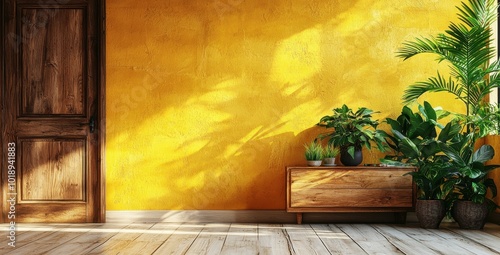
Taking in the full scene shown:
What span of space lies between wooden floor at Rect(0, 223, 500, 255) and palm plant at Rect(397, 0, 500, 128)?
1.22 meters

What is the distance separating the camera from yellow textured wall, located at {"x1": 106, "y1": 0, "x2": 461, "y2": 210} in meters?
5.44

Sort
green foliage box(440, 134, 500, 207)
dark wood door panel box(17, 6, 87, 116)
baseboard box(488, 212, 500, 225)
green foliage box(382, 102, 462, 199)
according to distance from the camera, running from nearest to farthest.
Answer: green foliage box(440, 134, 500, 207) → green foliage box(382, 102, 462, 199) → baseboard box(488, 212, 500, 225) → dark wood door panel box(17, 6, 87, 116)

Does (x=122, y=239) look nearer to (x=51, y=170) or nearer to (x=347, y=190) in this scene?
(x=51, y=170)

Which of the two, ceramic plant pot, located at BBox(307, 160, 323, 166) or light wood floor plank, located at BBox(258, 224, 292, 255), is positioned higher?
ceramic plant pot, located at BBox(307, 160, 323, 166)

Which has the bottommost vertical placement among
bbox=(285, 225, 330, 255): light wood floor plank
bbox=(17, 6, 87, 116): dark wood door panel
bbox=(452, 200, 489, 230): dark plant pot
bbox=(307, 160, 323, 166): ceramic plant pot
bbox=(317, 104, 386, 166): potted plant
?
bbox=(285, 225, 330, 255): light wood floor plank

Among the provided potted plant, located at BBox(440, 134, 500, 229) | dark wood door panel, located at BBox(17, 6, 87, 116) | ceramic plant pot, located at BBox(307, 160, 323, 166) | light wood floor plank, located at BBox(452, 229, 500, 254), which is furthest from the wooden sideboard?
dark wood door panel, located at BBox(17, 6, 87, 116)

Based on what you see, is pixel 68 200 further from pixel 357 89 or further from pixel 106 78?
pixel 357 89

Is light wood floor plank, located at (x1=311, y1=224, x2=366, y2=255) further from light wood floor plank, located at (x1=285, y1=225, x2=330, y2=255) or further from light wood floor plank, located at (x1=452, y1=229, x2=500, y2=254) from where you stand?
light wood floor plank, located at (x1=452, y1=229, x2=500, y2=254)

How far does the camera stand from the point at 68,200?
5410 mm

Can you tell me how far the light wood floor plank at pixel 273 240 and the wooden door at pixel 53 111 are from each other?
1.67 meters

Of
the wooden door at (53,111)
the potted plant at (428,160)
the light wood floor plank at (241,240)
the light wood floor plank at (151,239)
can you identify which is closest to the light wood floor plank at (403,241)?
the potted plant at (428,160)

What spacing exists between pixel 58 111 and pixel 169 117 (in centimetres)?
109

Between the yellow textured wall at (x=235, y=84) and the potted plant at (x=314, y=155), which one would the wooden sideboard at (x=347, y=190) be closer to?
the potted plant at (x=314, y=155)

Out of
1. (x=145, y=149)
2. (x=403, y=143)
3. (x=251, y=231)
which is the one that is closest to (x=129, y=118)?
(x=145, y=149)
